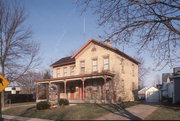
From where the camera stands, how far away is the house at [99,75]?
78.6 feet

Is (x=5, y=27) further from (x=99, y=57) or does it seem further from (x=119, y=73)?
(x=119, y=73)

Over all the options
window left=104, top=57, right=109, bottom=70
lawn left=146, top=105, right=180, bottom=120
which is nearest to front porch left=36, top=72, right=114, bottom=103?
window left=104, top=57, right=109, bottom=70

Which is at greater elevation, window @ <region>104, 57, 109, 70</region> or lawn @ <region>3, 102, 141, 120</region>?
window @ <region>104, 57, 109, 70</region>

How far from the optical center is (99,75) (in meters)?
22.8

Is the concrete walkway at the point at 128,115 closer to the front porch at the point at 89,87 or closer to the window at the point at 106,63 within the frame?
the front porch at the point at 89,87

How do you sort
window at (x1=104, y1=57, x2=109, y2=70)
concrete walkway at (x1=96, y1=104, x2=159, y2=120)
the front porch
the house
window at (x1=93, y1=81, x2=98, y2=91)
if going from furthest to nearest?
window at (x1=93, y1=81, x2=98, y2=91)
window at (x1=104, y1=57, x2=109, y2=70)
the house
the front porch
concrete walkway at (x1=96, y1=104, x2=159, y2=120)

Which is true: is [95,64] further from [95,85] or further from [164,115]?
[164,115]

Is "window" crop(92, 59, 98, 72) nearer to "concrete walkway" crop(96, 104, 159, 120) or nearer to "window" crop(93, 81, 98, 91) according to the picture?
"window" crop(93, 81, 98, 91)

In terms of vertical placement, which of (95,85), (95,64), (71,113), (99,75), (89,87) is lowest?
(71,113)

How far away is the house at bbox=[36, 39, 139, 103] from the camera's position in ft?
78.6

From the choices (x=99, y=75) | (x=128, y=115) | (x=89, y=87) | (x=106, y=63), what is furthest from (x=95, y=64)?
(x=128, y=115)

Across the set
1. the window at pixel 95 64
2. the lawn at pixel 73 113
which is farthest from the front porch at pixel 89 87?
the lawn at pixel 73 113

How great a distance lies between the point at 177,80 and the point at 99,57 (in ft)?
33.8

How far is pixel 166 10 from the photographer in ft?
33.1
